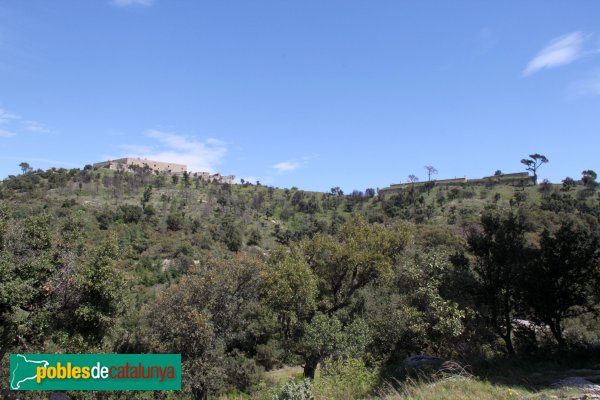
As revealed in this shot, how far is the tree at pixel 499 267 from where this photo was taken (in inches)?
608

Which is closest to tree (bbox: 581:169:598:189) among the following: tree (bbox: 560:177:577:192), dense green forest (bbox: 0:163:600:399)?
tree (bbox: 560:177:577:192)

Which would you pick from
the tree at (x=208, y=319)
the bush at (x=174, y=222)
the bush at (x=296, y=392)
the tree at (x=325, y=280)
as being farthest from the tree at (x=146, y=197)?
the bush at (x=296, y=392)

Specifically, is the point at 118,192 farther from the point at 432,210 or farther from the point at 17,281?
the point at 17,281

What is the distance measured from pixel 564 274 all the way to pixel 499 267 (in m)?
2.13

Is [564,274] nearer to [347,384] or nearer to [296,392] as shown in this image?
[347,384]

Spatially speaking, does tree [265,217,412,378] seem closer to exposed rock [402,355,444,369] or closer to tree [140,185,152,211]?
exposed rock [402,355,444,369]

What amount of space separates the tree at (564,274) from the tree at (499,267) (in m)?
0.65

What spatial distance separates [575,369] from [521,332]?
4.83m

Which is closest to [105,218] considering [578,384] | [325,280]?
[325,280]

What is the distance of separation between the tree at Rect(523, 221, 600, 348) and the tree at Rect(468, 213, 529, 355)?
0.65 meters

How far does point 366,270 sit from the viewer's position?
825 inches

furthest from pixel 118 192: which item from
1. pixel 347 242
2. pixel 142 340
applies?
pixel 347 242

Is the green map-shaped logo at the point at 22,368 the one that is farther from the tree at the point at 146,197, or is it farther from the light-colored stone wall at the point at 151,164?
the light-colored stone wall at the point at 151,164

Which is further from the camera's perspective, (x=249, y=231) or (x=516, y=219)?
(x=249, y=231)
